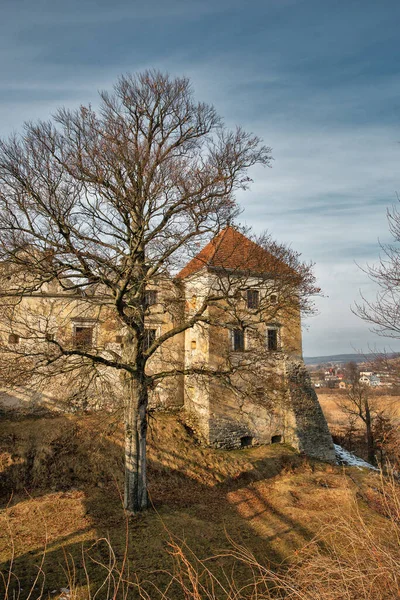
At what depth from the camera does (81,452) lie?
13.8m

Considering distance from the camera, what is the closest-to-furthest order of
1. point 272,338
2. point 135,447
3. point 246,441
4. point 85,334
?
point 135,447
point 85,334
point 246,441
point 272,338

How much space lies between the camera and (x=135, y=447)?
10.7 meters

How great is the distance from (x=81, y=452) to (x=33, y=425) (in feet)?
8.33

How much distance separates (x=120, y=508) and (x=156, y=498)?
4.88 feet

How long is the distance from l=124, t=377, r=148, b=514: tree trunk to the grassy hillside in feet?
1.77

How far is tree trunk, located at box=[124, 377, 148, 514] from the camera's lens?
34.7ft

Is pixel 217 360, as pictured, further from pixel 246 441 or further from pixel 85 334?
pixel 85 334

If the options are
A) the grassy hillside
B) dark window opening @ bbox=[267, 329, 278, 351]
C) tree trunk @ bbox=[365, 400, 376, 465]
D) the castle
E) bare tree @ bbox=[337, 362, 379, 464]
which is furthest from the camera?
bare tree @ bbox=[337, 362, 379, 464]

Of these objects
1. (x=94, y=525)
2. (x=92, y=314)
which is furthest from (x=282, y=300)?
(x=92, y=314)

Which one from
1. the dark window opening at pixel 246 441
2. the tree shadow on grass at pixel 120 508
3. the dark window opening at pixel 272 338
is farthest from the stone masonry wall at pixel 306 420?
the dark window opening at pixel 246 441

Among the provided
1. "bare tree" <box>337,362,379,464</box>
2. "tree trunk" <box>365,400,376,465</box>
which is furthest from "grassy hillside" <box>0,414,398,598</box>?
"bare tree" <box>337,362,379,464</box>

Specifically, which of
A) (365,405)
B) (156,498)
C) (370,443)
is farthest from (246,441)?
(365,405)

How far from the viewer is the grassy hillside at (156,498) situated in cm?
859

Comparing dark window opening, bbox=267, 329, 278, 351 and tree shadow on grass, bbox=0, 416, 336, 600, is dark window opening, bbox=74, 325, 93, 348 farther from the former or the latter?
dark window opening, bbox=267, 329, 278, 351
